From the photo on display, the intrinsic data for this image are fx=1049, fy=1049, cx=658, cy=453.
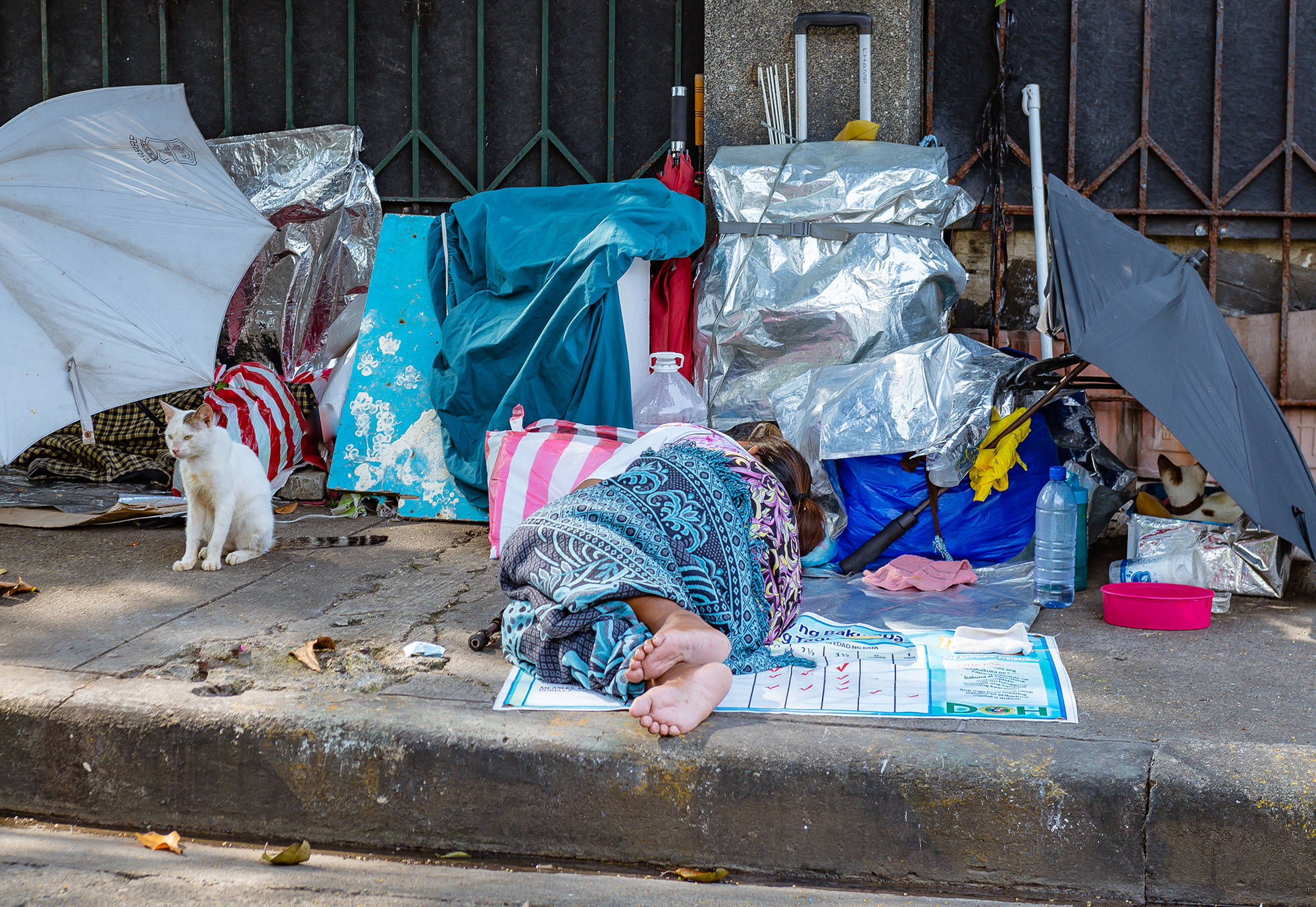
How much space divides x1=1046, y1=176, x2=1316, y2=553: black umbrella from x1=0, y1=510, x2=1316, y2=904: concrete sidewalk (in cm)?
43

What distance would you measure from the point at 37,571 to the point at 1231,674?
348 cm

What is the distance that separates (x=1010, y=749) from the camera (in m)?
1.96

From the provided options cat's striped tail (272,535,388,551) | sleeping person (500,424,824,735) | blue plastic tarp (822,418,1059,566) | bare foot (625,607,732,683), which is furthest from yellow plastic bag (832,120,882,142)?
bare foot (625,607,732,683)

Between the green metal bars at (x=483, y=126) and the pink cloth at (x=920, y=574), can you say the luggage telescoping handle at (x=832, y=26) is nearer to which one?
the green metal bars at (x=483, y=126)

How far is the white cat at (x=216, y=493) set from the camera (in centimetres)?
348

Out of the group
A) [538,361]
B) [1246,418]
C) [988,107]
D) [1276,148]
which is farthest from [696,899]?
[1276,148]

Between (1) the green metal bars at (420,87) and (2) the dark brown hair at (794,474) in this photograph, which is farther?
(1) the green metal bars at (420,87)

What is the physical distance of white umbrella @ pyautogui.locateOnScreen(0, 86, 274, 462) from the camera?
129 inches

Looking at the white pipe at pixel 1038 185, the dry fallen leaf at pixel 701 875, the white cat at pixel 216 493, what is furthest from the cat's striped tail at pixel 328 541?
the white pipe at pixel 1038 185

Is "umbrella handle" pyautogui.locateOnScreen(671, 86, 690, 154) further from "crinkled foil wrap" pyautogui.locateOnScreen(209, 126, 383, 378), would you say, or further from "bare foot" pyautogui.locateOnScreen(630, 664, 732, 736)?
"bare foot" pyautogui.locateOnScreen(630, 664, 732, 736)

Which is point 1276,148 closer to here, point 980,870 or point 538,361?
point 538,361

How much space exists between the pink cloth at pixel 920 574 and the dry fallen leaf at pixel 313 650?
1.68m

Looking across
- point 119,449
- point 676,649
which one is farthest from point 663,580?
point 119,449

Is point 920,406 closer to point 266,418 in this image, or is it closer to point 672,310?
point 672,310
